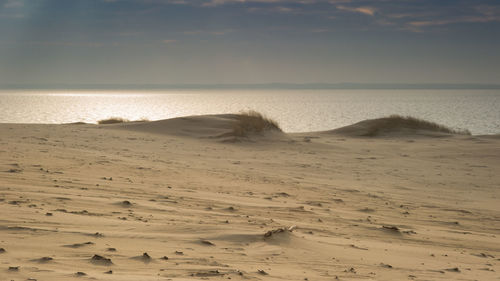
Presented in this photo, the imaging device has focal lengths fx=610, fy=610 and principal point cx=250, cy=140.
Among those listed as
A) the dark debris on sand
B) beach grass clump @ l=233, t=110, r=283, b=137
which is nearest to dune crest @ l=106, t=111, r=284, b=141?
beach grass clump @ l=233, t=110, r=283, b=137

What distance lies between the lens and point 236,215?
20.8 ft

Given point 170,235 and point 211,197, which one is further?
point 211,197

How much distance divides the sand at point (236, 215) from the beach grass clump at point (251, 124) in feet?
8.86

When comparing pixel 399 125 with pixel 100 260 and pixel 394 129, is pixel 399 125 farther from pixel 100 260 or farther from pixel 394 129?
pixel 100 260

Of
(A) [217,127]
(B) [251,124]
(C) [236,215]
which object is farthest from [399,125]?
(C) [236,215]

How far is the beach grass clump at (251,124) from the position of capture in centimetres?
1710

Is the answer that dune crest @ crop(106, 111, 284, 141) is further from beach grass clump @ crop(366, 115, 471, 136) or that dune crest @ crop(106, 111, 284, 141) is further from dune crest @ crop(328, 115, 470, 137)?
beach grass clump @ crop(366, 115, 471, 136)

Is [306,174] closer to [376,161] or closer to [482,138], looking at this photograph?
[376,161]

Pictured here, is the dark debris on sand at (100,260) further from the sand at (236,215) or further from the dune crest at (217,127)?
the dune crest at (217,127)

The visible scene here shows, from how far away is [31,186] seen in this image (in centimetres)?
683

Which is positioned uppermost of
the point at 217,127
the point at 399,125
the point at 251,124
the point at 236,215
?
the point at 251,124

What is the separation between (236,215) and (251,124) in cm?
1135

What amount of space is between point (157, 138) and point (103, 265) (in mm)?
12457

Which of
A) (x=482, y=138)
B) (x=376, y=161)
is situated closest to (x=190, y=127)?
(x=376, y=161)
